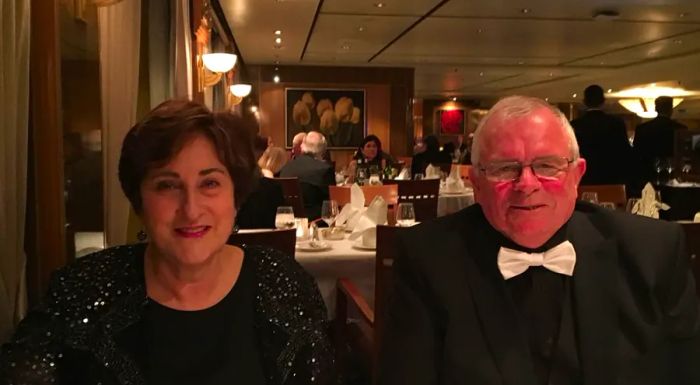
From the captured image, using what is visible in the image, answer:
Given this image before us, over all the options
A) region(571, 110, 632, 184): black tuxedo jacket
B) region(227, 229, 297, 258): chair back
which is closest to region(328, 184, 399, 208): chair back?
region(571, 110, 632, 184): black tuxedo jacket

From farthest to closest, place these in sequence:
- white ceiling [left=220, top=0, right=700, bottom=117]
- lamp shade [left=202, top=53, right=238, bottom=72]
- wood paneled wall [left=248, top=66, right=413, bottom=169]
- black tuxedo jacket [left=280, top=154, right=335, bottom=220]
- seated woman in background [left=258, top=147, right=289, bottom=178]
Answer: wood paneled wall [left=248, top=66, right=413, bottom=169] → white ceiling [left=220, top=0, right=700, bottom=117] → lamp shade [left=202, top=53, right=238, bottom=72] → black tuxedo jacket [left=280, top=154, right=335, bottom=220] → seated woman in background [left=258, top=147, right=289, bottom=178]

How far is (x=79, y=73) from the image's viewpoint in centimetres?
286

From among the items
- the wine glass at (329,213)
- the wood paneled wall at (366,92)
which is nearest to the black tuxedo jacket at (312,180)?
the wine glass at (329,213)

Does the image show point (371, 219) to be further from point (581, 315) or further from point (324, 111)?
point (324, 111)

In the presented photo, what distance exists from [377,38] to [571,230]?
7930mm

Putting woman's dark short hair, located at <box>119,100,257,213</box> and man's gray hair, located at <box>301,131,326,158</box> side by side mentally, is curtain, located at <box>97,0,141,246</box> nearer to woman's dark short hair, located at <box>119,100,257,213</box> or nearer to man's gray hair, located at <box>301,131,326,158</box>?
woman's dark short hair, located at <box>119,100,257,213</box>

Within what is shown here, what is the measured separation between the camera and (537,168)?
1.38 metres

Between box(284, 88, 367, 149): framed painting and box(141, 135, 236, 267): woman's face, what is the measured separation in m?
11.5

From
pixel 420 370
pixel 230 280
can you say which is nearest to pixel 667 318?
pixel 420 370

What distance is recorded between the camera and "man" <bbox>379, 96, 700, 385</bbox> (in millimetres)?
1371

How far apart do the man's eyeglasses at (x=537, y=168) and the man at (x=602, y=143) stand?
456cm

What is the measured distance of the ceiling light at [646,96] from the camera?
16.7 m

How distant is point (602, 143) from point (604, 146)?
3 centimetres

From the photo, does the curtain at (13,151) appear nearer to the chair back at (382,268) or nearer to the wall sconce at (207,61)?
the chair back at (382,268)
